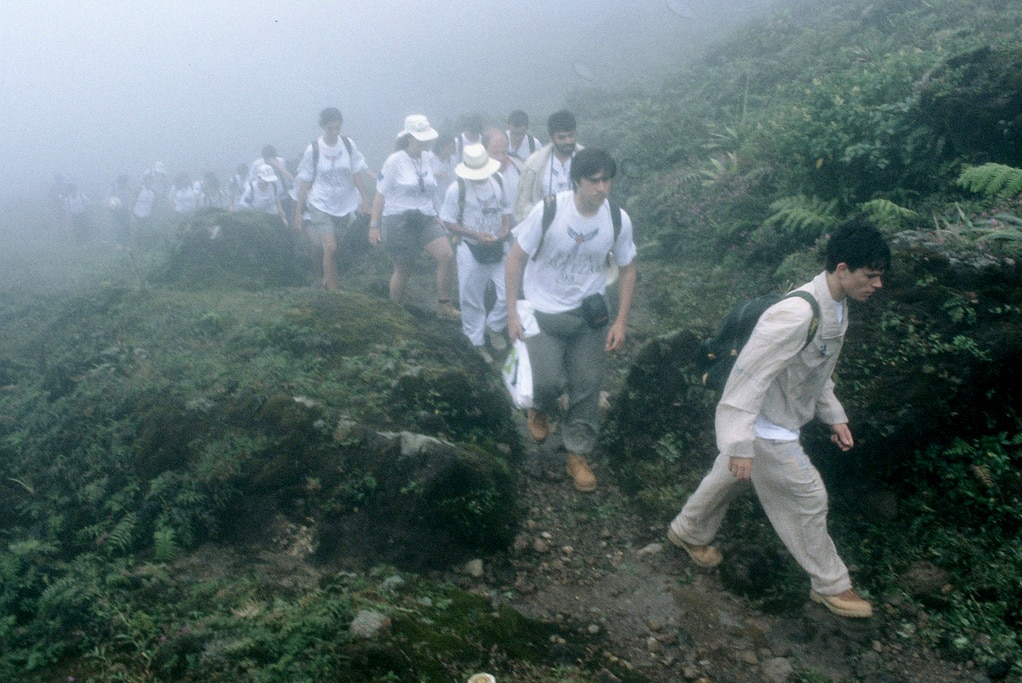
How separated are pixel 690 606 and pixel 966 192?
4799mm

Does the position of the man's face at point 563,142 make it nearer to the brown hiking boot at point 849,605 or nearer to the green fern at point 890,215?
the green fern at point 890,215

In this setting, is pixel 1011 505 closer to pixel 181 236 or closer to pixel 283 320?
pixel 283 320

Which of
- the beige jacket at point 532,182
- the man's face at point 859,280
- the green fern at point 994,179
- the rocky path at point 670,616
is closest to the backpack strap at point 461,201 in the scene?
the beige jacket at point 532,182

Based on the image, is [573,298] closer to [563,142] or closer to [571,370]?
[571,370]

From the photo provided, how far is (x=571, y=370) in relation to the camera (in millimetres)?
5500

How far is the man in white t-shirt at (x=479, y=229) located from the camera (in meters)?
7.67

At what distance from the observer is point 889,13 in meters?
14.7

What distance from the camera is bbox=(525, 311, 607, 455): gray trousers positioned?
5363 millimetres

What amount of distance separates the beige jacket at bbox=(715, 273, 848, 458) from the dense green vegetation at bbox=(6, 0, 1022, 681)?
1115mm

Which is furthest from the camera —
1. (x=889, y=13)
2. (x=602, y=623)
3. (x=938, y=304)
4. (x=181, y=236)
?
(x=889, y=13)

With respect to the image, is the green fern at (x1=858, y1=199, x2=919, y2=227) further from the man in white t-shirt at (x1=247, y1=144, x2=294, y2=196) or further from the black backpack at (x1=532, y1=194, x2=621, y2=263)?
the man in white t-shirt at (x1=247, y1=144, x2=294, y2=196)

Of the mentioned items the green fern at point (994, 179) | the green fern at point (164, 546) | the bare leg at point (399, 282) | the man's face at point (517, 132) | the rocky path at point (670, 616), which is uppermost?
the man's face at point (517, 132)

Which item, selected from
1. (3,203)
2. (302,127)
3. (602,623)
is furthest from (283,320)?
(302,127)

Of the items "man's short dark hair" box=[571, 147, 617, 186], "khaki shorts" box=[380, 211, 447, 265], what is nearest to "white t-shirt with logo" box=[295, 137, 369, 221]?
"khaki shorts" box=[380, 211, 447, 265]
